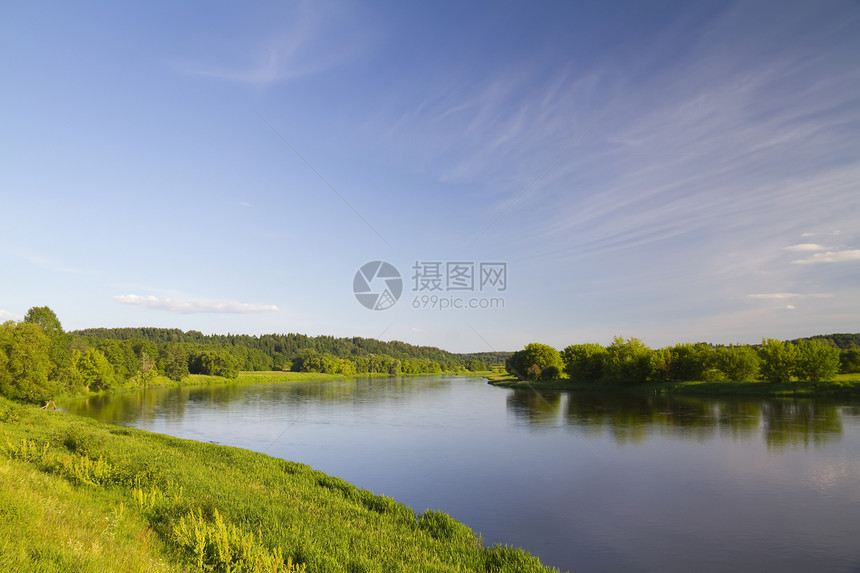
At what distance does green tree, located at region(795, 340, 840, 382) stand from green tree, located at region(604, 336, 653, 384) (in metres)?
18.0

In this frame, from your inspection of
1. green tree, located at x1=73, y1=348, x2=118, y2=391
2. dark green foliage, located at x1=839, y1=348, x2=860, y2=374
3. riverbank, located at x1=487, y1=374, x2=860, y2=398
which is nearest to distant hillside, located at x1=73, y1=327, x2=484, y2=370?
green tree, located at x1=73, y1=348, x2=118, y2=391

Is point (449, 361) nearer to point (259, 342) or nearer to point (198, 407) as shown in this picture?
point (259, 342)

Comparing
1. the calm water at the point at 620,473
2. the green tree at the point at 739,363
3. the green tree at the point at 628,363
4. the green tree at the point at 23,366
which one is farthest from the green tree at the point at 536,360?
the green tree at the point at 23,366

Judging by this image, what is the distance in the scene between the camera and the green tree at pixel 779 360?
48.4m

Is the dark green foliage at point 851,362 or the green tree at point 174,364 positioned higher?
Result: the dark green foliage at point 851,362

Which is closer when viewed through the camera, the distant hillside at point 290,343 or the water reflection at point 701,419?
the water reflection at point 701,419

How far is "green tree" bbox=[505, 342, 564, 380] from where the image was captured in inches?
3656

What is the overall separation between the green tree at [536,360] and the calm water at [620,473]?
170ft

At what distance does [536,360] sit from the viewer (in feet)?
311

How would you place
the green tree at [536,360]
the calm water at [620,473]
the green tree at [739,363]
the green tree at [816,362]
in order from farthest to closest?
the green tree at [536,360] < the green tree at [739,363] < the green tree at [816,362] < the calm water at [620,473]

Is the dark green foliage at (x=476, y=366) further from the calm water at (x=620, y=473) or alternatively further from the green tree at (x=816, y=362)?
the calm water at (x=620, y=473)

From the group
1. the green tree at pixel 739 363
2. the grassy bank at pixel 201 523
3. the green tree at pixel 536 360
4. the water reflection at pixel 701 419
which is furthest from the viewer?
the green tree at pixel 536 360

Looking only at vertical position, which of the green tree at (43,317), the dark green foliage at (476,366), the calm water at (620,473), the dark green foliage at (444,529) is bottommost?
the dark green foliage at (476,366)

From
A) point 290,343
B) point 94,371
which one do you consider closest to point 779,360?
point 94,371
